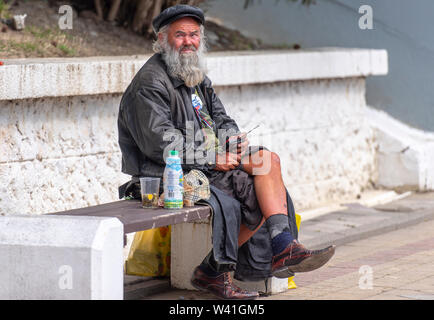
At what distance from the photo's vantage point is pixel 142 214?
4.78m

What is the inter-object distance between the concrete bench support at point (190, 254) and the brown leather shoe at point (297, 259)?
350 mm

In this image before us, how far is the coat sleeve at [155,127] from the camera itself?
5.08 metres

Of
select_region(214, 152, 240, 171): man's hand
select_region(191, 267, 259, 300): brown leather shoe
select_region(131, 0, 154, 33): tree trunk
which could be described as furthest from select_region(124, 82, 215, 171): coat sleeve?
Answer: select_region(131, 0, 154, 33): tree trunk

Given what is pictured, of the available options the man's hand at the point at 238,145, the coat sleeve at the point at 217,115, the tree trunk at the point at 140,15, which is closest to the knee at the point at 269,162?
the man's hand at the point at 238,145

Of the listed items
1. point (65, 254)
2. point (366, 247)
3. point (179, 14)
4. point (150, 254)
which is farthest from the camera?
point (366, 247)

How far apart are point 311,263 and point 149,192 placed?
101 cm

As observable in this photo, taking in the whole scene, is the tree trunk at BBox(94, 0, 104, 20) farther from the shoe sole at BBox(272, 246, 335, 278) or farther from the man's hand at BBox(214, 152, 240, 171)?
the shoe sole at BBox(272, 246, 335, 278)

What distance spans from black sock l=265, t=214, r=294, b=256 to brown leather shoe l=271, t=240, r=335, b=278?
0.10 ft

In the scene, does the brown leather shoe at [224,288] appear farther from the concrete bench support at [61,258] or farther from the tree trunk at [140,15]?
the tree trunk at [140,15]

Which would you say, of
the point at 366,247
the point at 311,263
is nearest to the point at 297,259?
the point at 311,263

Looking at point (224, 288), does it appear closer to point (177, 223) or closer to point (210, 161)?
point (177, 223)

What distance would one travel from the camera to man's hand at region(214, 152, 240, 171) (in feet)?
17.6

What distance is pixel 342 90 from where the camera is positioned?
29.8 ft

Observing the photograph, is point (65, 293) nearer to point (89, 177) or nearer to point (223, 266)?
point (223, 266)
